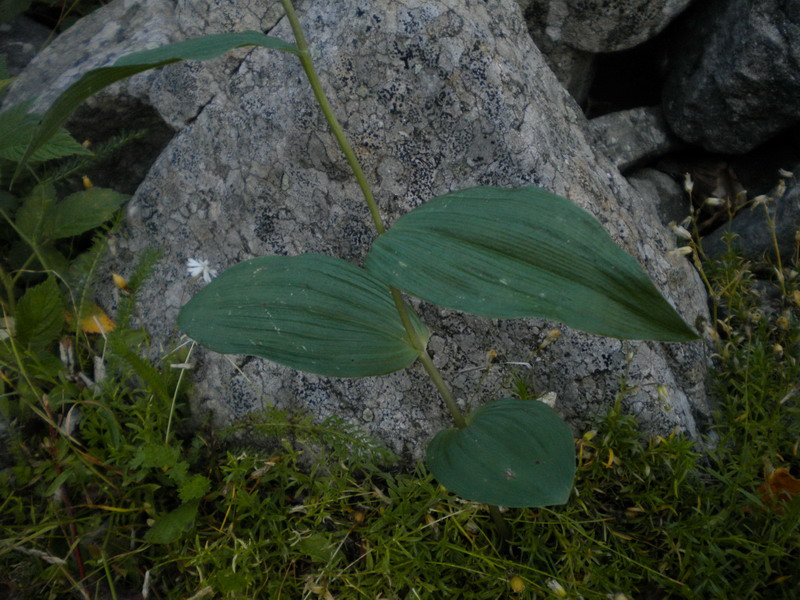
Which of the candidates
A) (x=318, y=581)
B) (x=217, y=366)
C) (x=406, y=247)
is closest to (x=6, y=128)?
(x=217, y=366)

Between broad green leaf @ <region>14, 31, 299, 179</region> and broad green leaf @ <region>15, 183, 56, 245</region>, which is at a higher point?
broad green leaf @ <region>14, 31, 299, 179</region>

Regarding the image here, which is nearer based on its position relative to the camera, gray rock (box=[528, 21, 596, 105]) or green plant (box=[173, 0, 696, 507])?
green plant (box=[173, 0, 696, 507])

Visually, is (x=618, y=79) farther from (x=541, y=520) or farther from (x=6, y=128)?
(x=6, y=128)

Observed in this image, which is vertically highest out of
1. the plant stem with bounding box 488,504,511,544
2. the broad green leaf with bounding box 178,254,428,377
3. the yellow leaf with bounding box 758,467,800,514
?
the broad green leaf with bounding box 178,254,428,377

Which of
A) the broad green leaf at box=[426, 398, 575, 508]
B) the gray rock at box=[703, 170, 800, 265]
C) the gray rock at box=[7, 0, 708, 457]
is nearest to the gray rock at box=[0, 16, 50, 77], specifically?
the gray rock at box=[7, 0, 708, 457]

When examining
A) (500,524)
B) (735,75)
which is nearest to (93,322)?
(500,524)

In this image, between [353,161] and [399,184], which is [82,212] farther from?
[353,161]

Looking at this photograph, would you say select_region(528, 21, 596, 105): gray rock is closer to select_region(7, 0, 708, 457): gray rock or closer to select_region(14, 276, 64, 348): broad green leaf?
select_region(7, 0, 708, 457): gray rock
